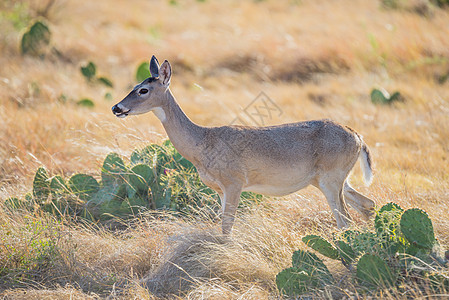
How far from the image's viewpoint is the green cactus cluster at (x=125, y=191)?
639cm

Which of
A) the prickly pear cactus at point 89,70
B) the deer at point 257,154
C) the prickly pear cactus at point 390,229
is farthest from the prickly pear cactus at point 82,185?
the prickly pear cactus at point 89,70

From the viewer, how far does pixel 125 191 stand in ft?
21.6

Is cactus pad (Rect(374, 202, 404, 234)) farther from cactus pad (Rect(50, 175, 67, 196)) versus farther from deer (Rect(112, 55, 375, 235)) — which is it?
cactus pad (Rect(50, 175, 67, 196))

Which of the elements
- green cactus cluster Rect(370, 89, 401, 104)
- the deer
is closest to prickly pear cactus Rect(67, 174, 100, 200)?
the deer

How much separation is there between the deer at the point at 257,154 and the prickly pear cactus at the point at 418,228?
0.99 m

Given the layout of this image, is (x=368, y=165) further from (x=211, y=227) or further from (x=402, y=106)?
(x=402, y=106)

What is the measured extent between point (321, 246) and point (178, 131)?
1824 mm

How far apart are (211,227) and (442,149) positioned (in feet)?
13.9

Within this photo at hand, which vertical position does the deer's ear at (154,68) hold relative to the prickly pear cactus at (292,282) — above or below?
above

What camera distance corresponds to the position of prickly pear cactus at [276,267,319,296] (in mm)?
4461

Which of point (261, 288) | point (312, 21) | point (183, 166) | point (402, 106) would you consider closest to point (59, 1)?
point (312, 21)

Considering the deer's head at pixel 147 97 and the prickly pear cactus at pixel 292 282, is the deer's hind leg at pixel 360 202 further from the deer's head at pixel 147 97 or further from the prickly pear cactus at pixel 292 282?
the deer's head at pixel 147 97

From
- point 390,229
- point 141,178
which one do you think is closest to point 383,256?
point 390,229

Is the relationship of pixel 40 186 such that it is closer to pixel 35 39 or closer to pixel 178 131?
pixel 178 131
